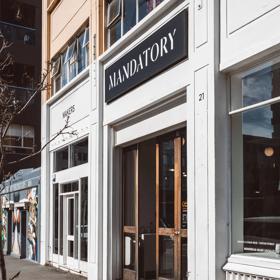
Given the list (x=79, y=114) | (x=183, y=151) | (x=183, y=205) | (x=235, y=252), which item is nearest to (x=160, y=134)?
(x=183, y=151)

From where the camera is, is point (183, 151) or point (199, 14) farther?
point (183, 151)

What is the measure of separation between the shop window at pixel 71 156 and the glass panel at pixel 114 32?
302 cm

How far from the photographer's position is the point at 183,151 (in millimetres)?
→ 10797

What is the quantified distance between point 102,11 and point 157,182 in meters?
5.17

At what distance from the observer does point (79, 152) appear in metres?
16.2

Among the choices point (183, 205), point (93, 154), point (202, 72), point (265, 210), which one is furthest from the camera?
point (93, 154)

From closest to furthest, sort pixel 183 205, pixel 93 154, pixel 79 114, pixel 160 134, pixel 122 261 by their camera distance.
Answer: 1. pixel 183 205
2. pixel 160 134
3. pixel 122 261
4. pixel 93 154
5. pixel 79 114

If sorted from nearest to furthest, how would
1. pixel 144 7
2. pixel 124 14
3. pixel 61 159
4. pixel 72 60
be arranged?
1. pixel 144 7
2. pixel 124 14
3. pixel 72 60
4. pixel 61 159

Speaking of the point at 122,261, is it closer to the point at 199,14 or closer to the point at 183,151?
the point at 183,151

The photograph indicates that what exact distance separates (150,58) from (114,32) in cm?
295

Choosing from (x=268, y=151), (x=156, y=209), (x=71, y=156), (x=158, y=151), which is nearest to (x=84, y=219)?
(x=71, y=156)

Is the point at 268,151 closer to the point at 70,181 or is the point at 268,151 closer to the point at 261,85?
the point at 261,85

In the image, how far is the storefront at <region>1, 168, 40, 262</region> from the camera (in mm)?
20734

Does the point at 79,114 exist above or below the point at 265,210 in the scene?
above
